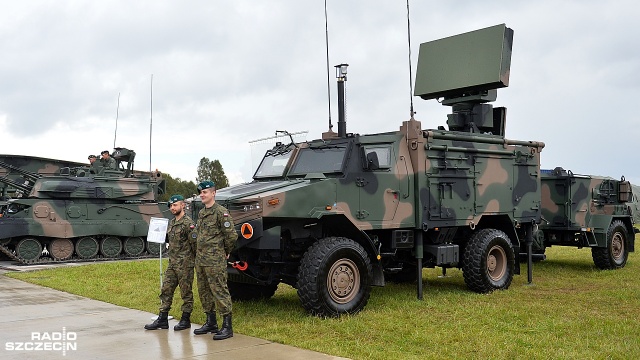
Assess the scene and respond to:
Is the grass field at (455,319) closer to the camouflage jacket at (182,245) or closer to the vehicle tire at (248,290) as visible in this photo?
the vehicle tire at (248,290)

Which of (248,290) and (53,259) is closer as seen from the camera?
(248,290)

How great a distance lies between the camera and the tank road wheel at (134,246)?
19016 millimetres

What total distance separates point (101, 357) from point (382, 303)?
426 centimetres

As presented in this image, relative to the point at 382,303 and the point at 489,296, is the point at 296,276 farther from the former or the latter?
the point at 489,296

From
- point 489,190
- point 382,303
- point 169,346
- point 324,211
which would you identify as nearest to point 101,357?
point 169,346

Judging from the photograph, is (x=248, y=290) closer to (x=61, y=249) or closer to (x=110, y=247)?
(x=61, y=249)

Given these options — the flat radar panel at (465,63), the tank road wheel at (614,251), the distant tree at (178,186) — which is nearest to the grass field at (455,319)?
the tank road wheel at (614,251)

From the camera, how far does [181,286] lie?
7.79 m

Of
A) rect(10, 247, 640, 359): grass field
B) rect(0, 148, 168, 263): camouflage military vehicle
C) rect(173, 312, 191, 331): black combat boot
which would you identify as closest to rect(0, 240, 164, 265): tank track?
rect(0, 148, 168, 263): camouflage military vehicle

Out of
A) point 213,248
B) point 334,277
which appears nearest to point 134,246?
point 334,277

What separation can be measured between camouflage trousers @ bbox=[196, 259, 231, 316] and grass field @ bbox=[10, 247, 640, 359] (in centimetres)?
46

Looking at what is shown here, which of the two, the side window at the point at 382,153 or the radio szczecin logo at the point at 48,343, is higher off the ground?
the side window at the point at 382,153

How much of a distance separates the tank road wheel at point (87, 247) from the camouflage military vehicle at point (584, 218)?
11626mm

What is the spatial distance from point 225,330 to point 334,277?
5.58 feet
